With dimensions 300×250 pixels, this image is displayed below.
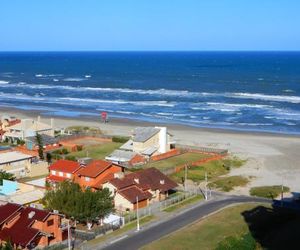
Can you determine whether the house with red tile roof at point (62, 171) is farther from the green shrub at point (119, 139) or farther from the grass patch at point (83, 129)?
the grass patch at point (83, 129)

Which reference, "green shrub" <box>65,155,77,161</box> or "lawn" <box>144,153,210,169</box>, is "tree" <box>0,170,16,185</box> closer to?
"green shrub" <box>65,155,77,161</box>

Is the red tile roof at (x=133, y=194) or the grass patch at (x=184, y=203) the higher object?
the red tile roof at (x=133, y=194)

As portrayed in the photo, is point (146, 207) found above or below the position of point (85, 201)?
below

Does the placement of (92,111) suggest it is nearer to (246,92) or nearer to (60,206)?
(246,92)

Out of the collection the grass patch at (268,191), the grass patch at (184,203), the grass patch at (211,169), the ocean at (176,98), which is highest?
the grass patch at (184,203)

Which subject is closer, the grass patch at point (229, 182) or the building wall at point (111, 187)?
the building wall at point (111, 187)

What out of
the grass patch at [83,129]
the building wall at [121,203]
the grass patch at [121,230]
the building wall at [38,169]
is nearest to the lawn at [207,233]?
the grass patch at [121,230]

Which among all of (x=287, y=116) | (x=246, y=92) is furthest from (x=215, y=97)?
(x=287, y=116)
